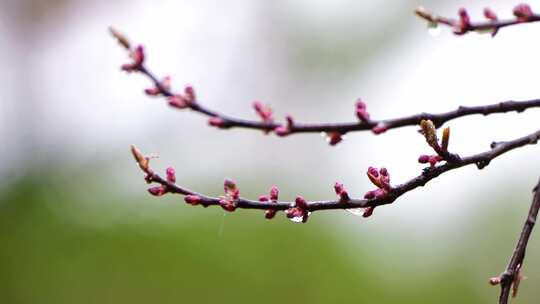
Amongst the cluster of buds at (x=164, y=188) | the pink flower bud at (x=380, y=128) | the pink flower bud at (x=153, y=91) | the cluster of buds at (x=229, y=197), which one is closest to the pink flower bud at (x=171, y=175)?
the cluster of buds at (x=164, y=188)

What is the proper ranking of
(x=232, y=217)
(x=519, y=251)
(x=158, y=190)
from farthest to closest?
(x=232, y=217)
(x=158, y=190)
(x=519, y=251)

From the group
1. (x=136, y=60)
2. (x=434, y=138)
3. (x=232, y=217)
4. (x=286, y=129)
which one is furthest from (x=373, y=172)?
(x=232, y=217)

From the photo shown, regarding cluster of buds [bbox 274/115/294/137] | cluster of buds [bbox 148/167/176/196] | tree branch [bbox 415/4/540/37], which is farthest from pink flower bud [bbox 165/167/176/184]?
tree branch [bbox 415/4/540/37]

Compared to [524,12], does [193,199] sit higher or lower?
lower

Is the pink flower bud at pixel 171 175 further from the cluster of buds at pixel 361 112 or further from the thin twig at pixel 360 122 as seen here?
the cluster of buds at pixel 361 112

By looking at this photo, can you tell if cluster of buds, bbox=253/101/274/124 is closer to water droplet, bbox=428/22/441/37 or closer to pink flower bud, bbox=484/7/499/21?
water droplet, bbox=428/22/441/37

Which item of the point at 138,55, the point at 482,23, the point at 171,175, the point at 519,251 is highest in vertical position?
the point at 482,23

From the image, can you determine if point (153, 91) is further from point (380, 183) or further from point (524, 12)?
point (524, 12)
